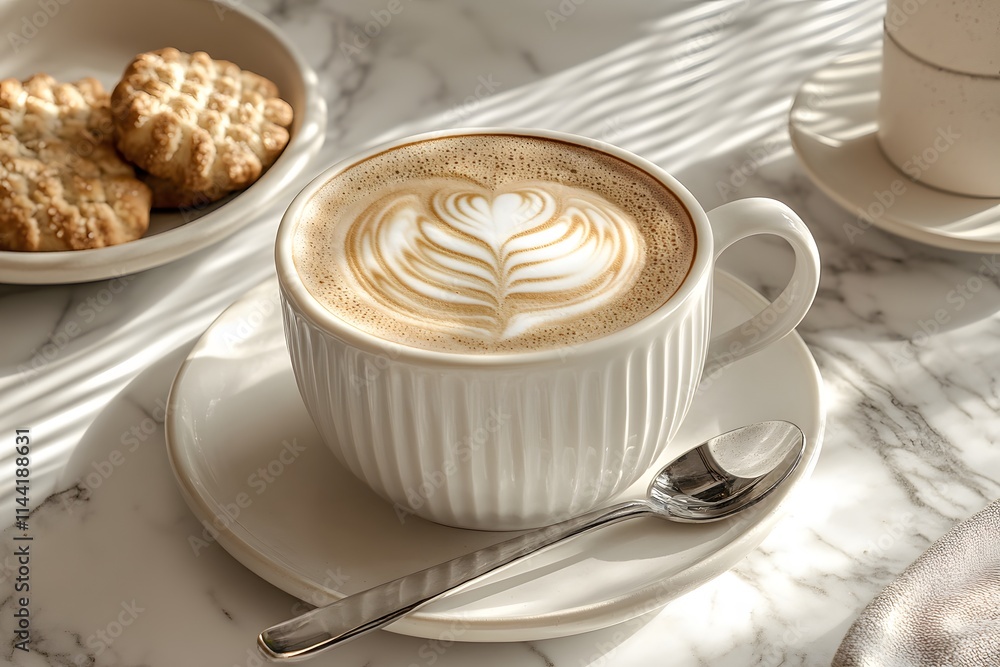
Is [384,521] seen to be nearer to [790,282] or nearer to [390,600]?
[390,600]

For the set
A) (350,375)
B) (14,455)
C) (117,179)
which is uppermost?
(350,375)

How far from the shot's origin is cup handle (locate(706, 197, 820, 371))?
763 mm

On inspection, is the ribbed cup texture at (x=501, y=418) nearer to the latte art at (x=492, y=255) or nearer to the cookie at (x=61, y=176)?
the latte art at (x=492, y=255)

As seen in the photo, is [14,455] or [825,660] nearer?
[825,660]

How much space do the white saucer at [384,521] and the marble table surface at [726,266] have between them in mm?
53

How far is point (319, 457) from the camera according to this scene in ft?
2.72

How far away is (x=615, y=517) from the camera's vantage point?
0.74m

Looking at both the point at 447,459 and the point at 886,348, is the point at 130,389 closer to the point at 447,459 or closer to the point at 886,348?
the point at 447,459

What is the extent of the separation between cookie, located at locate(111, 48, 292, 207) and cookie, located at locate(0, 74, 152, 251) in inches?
1.3

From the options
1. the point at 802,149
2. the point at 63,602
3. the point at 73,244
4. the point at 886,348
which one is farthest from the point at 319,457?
the point at 802,149

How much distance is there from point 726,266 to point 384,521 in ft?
1.72

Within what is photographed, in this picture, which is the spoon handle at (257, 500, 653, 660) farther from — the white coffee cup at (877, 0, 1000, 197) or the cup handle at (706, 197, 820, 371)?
the white coffee cup at (877, 0, 1000, 197)

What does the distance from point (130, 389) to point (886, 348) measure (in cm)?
75

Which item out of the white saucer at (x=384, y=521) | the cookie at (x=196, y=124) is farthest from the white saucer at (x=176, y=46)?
the white saucer at (x=384, y=521)
